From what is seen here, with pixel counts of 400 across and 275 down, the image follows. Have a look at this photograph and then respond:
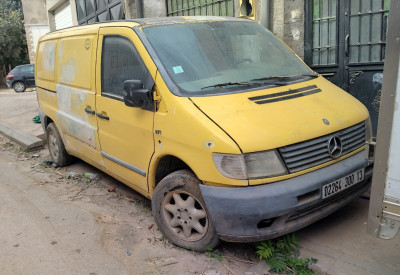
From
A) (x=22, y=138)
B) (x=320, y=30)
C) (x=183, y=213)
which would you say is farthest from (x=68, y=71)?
(x=320, y=30)

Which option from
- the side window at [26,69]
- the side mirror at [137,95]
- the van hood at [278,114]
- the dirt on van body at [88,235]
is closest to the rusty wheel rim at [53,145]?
the dirt on van body at [88,235]

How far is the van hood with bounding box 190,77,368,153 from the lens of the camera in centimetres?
283

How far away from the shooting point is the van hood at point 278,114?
2834mm

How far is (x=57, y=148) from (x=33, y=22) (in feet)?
85.7

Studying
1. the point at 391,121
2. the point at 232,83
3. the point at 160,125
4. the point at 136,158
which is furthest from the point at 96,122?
the point at 391,121

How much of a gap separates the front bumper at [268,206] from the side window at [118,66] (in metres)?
1.33

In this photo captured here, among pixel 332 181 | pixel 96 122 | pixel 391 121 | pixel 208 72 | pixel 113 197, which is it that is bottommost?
pixel 113 197

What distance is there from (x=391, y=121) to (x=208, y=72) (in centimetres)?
165

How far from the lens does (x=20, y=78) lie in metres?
22.0

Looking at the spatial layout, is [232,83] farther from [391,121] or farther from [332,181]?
[391,121]

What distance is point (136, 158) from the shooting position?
3.70 meters

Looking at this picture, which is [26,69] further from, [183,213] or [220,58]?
[183,213]

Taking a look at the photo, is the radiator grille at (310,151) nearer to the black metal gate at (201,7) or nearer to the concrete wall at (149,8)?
the black metal gate at (201,7)

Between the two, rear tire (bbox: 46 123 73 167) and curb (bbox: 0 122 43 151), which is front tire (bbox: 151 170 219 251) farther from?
curb (bbox: 0 122 43 151)
